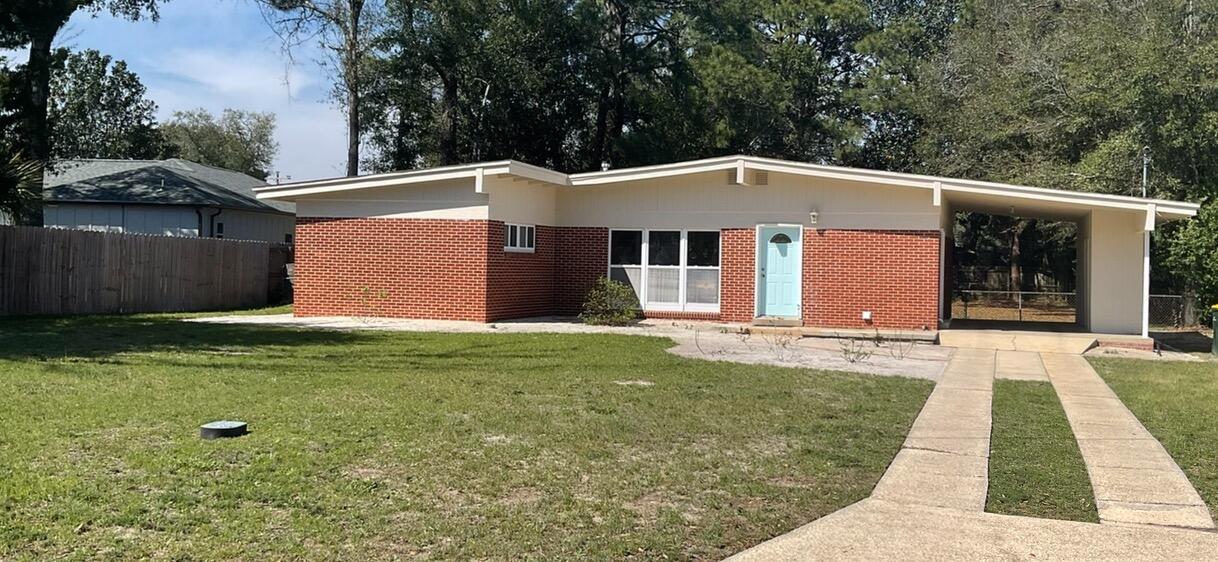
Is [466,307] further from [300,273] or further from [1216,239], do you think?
[1216,239]

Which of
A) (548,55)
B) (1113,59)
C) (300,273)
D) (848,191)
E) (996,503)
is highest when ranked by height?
(548,55)

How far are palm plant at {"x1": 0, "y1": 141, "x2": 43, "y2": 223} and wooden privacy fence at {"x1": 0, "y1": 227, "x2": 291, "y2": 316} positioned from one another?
2.21 metres

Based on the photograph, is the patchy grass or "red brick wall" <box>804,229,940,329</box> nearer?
"red brick wall" <box>804,229,940,329</box>

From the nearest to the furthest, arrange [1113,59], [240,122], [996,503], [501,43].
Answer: [996,503], [1113,59], [501,43], [240,122]

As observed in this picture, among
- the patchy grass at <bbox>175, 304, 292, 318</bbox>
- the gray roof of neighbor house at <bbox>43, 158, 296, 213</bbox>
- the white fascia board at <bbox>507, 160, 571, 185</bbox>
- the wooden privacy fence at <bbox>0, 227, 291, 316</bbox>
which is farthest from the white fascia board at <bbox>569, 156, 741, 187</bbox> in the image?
the gray roof of neighbor house at <bbox>43, 158, 296, 213</bbox>

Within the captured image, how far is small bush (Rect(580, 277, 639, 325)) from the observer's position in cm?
1820

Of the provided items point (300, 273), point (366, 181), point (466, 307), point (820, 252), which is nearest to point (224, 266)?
point (300, 273)

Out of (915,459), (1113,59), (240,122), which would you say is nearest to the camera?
(915,459)

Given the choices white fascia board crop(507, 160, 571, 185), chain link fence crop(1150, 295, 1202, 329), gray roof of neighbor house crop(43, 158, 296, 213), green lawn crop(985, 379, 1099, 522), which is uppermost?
gray roof of neighbor house crop(43, 158, 296, 213)

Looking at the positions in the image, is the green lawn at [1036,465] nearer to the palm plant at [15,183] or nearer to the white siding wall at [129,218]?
the palm plant at [15,183]

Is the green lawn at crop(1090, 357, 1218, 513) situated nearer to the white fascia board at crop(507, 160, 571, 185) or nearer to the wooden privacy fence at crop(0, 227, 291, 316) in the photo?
the white fascia board at crop(507, 160, 571, 185)

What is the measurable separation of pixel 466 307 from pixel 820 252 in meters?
6.84

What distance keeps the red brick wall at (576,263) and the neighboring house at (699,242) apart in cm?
49

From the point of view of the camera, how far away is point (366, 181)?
17641 millimetres
